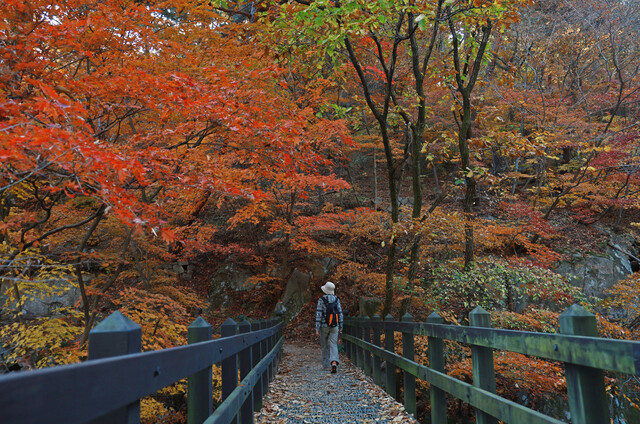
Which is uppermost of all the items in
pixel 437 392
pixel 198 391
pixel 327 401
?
pixel 198 391

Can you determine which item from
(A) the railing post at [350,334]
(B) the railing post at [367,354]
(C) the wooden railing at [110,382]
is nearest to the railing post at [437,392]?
(C) the wooden railing at [110,382]

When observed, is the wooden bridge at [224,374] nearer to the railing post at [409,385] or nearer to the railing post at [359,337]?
the railing post at [409,385]

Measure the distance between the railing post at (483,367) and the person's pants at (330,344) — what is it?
589 centimetres

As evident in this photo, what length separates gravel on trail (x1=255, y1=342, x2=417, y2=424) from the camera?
5035 mm

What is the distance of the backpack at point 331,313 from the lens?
884 cm

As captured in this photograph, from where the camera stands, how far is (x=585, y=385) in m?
2.04

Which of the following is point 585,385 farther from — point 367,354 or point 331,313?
point 331,313

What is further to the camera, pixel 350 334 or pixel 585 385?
pixel 350 334

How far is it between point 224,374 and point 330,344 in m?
6.00

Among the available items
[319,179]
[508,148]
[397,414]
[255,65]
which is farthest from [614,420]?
[255,65]

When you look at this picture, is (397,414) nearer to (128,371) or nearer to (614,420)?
(128,371)

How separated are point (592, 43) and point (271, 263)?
1784 centimetres

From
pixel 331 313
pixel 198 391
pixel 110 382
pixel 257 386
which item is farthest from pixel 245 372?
pixel 331 313

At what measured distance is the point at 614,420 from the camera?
998 centimetres
